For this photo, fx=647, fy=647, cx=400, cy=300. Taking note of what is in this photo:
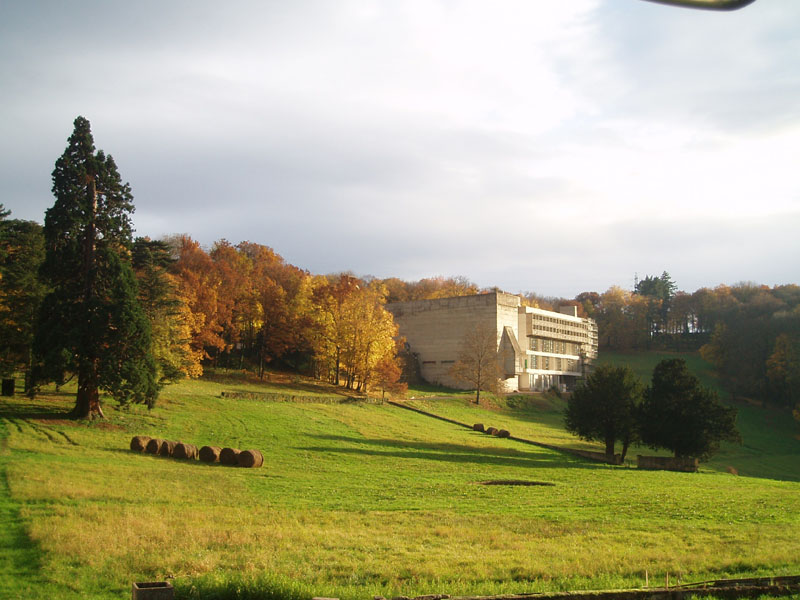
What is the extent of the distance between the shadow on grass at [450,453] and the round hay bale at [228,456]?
6275 mm

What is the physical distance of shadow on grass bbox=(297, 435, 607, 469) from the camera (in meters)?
37.4

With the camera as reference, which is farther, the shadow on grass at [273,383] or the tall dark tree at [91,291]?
the shadow on grass at [273,383]

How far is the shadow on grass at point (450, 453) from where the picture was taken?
37.4 meters

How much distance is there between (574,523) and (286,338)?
56.3 metres

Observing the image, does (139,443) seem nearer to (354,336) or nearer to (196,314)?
(196,314)

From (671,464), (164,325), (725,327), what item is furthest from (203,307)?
(725,327)

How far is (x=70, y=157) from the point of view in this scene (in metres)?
37.5

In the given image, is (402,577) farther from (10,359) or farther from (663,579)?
(10,359)

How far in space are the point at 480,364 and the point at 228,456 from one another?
4786 cm

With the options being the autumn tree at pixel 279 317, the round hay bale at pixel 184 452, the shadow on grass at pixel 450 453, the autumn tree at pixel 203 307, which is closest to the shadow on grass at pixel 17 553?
the round hay bale at pixel 184 452

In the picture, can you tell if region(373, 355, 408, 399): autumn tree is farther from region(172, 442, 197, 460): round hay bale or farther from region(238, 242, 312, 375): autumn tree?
region(172, 442, 197, 460): round hay bale

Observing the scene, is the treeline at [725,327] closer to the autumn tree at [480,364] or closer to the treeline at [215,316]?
the autumn tree at [480,364]

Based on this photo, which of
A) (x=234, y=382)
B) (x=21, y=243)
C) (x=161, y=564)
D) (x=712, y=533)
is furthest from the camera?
(x=234, y=382)

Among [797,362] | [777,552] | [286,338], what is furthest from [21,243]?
[797,362]
